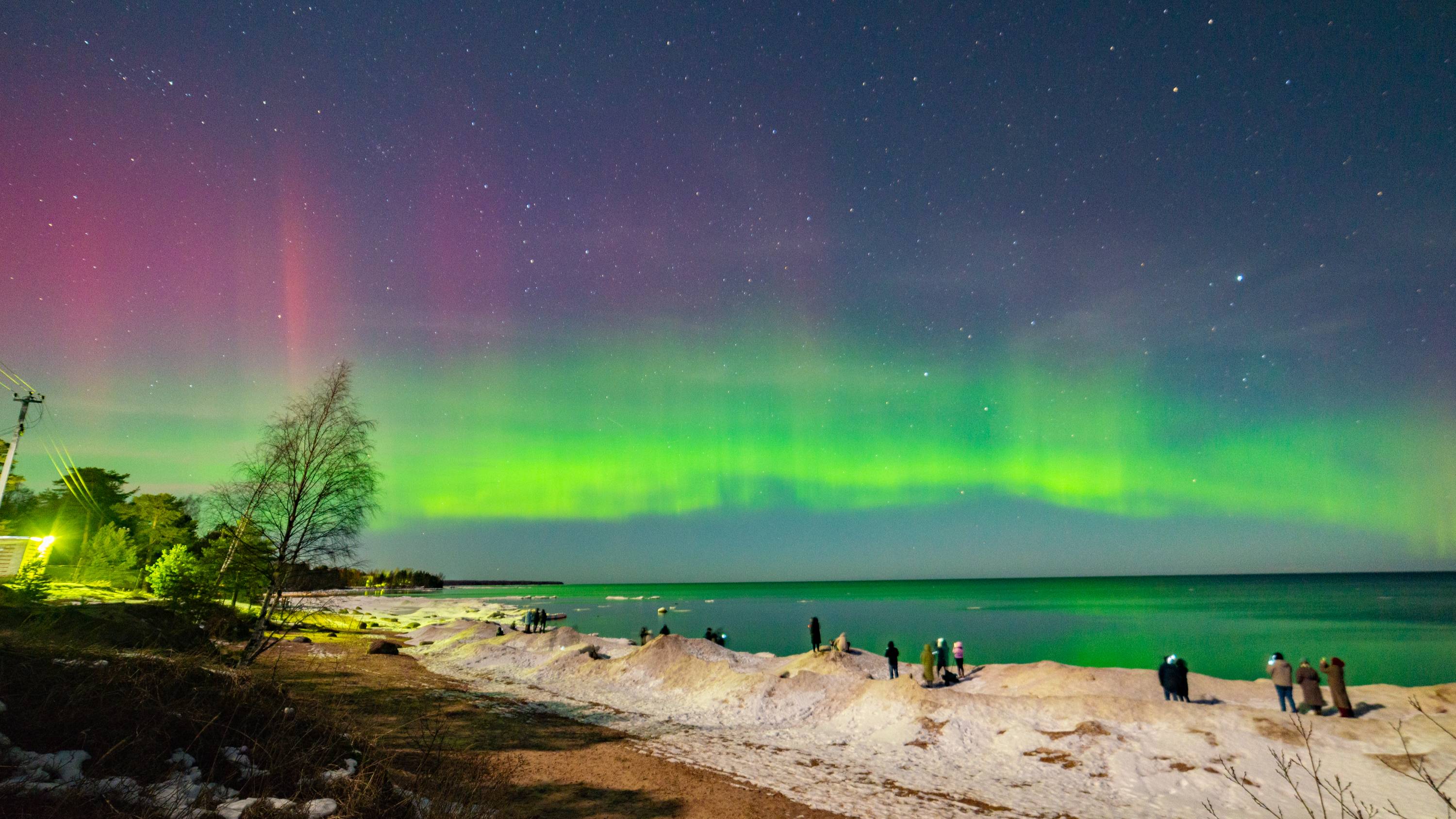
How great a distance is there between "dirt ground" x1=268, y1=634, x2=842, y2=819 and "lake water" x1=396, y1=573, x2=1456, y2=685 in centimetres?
4003

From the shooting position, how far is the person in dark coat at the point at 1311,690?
21750 millimetres

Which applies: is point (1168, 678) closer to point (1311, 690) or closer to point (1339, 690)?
point (1311, 690)

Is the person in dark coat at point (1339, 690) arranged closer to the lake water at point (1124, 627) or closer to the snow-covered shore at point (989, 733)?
the snow-covered shore at point (989, 733)

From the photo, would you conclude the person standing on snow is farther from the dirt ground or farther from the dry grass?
the dry grass

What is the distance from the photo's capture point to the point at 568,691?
1318 inches

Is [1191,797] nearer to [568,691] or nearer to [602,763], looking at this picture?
[602,763]

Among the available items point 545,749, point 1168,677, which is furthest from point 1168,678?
point 545,749

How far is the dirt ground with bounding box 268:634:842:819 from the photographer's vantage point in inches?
602

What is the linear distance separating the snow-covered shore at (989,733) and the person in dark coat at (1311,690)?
1418 millimetres

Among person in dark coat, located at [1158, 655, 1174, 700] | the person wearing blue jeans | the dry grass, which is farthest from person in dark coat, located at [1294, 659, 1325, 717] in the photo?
the dry grass

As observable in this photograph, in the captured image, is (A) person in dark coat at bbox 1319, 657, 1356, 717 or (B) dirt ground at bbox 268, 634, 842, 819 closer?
(B) dirt ground at bbox 268, 634, 842, 819

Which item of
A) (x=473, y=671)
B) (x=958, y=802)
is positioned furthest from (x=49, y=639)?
(x=473, y=671)

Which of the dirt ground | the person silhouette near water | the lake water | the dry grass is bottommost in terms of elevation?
the lake water

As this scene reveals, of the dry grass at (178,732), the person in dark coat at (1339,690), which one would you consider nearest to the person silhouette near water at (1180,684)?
the person in dark coat at (1339,690)
